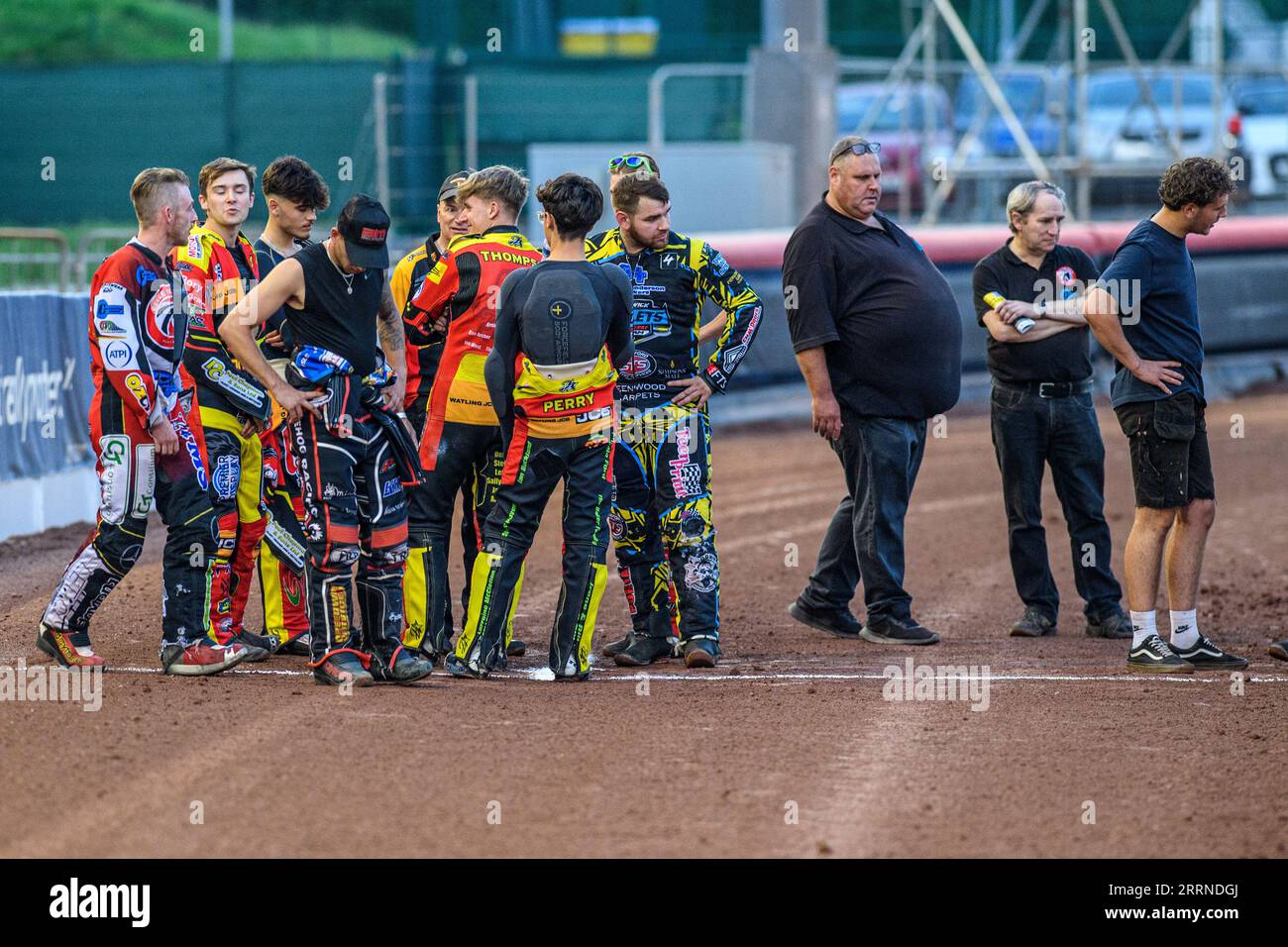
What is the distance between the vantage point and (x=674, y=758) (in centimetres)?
575

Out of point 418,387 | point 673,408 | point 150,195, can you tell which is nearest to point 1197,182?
point 673,408

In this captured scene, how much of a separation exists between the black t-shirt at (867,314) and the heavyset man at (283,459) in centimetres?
227

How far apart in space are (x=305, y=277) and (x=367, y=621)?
141cm

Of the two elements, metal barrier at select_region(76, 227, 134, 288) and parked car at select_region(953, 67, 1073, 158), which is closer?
metal barrier at select_region(76, 227, 134, 288)

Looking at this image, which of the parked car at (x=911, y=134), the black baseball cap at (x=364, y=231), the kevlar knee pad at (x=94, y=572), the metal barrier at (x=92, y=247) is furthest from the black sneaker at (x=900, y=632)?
the parked car at (x=911, y=134)

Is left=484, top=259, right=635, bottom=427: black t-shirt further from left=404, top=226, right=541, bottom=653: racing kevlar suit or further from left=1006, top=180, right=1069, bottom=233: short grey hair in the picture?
left=1006, top=180, right=1069, bottom=233: short grey hair

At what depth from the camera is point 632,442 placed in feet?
24.3

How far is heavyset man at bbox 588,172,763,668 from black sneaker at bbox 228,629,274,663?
1.54 metres

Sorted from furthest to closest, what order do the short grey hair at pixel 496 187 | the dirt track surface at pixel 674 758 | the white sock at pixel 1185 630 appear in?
1. the white sock at pixel 1185 630
2. the short grey hair at pixel 496 187
3. the dirt track surface at pixel 674 758

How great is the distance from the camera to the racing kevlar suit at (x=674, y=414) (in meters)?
7.41

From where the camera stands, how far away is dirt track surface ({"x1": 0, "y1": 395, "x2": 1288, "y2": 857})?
4.91 meters

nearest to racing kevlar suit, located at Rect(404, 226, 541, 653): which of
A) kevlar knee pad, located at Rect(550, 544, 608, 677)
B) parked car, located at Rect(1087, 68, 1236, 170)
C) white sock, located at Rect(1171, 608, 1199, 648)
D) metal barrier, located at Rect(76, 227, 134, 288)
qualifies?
kevlar knee pad, located at Rect(550, 544, 608, 677)

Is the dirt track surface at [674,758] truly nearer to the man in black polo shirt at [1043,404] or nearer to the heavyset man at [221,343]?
the man in black polo shirt at [1043,404]
